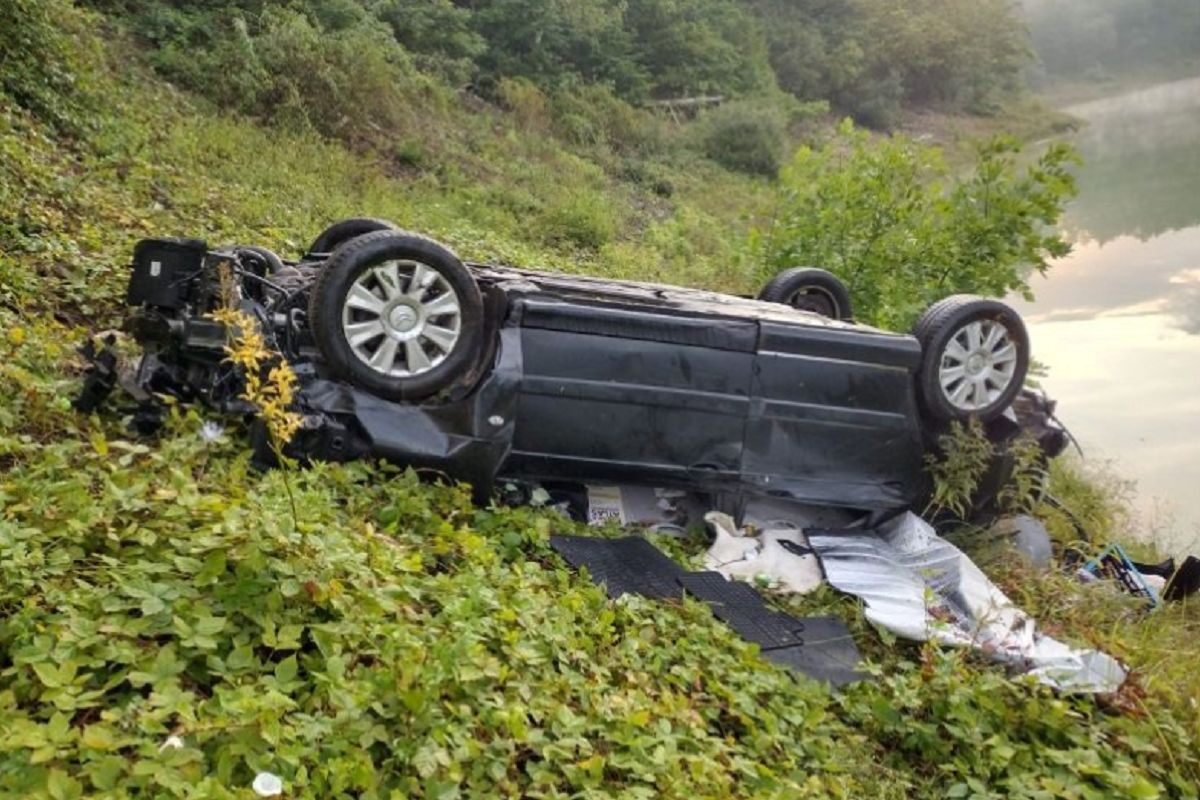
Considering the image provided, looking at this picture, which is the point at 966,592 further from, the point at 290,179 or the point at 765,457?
the point at 290,179

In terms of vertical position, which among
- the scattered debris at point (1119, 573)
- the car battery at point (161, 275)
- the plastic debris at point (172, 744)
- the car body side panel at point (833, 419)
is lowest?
the scattered debris at point (1119, 573)

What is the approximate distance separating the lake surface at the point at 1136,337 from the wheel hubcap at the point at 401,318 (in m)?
5.97

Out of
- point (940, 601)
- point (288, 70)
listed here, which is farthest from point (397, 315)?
point (288, 70)

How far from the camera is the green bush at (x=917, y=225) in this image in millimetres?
8109

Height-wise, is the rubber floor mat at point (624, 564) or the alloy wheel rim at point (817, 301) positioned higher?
the alloy wheel rim at point (817, 301)

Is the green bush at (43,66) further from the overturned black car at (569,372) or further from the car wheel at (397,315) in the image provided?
the car wheel at (397,315)

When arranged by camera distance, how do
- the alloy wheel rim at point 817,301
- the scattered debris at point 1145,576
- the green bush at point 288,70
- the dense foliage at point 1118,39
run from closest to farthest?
the scattered debris at point 1145,576 < the alloy wheel rim at point 817,301 < the green bush at point 288,70 < the dense foliage at point 1118,39

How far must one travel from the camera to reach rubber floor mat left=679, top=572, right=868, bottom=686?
12.3 feet

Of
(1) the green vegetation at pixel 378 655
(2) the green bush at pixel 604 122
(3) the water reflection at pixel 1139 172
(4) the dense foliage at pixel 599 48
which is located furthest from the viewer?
(2) the green bush at pixel 604 122

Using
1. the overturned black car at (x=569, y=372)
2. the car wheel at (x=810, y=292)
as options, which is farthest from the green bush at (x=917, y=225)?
the overturned black car at (x=569, y=372)

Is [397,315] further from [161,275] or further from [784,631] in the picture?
[784,631]

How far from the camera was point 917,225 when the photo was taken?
8445 millimetres

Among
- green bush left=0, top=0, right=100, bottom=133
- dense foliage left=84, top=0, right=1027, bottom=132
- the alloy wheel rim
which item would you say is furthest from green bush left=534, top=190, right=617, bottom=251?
the alloy wheel rim

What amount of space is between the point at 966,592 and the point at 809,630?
96 centimetres
